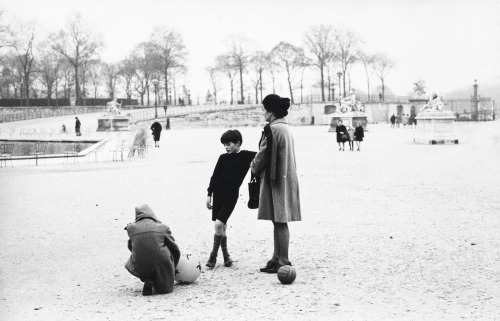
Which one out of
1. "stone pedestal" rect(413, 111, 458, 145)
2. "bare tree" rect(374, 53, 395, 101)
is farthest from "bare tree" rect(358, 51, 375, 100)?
"stone pedestal" rect(413, 111, 458, 145)

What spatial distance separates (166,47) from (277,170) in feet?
212

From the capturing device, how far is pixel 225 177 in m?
6.60

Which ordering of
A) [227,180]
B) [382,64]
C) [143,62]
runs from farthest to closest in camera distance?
1. [382,64]
2. [143,62]
3. [227,180]

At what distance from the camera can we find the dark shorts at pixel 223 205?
21.6 feet

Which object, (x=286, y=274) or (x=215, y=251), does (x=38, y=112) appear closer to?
(x=215, y=251)

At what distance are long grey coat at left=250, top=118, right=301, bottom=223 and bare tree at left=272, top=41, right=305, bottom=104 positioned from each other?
232 feet

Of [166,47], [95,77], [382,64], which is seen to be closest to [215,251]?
[166,47]

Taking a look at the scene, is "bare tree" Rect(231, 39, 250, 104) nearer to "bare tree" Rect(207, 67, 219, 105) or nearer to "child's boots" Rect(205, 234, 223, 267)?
"bare tree" Rect(207, 67, 219, 105)

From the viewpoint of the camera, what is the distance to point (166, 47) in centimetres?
6912

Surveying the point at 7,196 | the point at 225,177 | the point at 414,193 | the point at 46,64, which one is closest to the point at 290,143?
the point at 225,177

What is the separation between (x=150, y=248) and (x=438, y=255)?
3212 millimetres

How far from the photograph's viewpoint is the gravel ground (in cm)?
527

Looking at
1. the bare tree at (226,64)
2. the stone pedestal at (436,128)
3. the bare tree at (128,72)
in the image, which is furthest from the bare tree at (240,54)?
the stone pedestal at (436,128)

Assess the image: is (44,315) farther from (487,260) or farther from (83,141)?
(83,141)
